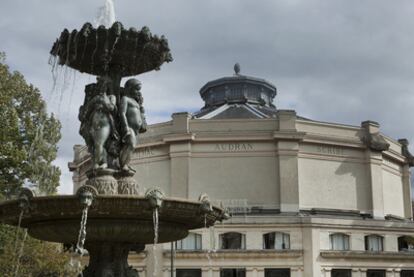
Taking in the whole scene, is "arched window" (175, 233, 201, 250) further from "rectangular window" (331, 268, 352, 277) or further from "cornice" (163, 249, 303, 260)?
"rectangular window" (331, 268, 352, 277)

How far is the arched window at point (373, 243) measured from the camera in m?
48.8

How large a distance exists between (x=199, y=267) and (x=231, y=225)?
3.80 m

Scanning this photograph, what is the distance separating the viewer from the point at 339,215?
5294 cm

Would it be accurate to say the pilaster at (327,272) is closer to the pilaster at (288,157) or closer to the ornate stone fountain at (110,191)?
the pilaster at (288,157)

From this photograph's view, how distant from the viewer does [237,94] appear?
68312 millimetres

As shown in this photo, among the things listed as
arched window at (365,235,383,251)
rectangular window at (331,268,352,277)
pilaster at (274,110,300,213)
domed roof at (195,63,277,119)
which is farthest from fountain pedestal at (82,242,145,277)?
domed roof at (195,63,277,119)

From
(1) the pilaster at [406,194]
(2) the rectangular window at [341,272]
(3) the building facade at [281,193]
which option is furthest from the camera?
(1) the pilaster at [406,194]

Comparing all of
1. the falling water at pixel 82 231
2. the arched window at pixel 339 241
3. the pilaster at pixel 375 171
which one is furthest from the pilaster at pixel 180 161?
the falling water at pixel 82 231

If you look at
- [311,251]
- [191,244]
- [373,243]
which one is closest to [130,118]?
[191,244]

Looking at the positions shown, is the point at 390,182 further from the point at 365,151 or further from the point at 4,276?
the point at 4,276

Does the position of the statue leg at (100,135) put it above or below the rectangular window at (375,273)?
below

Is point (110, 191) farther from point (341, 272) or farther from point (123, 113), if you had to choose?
point (341, 272)

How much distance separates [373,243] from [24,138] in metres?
32.4

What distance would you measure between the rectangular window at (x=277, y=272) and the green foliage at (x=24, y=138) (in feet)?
79.1
